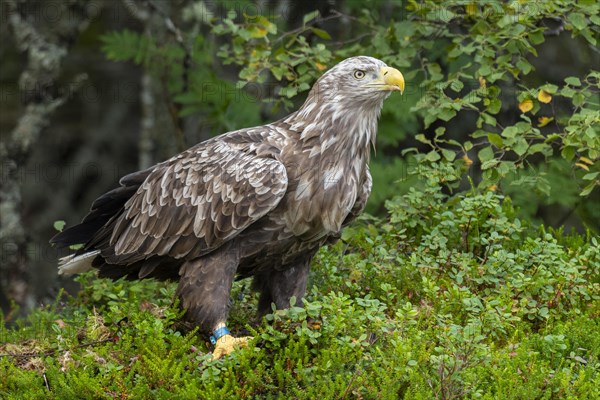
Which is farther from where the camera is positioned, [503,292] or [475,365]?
[503,292]

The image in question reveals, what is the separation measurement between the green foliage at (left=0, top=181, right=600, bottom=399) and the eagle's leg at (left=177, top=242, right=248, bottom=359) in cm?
11

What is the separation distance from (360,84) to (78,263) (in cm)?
221

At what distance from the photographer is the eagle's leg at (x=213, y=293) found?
17.5 ft

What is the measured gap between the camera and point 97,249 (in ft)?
20.0

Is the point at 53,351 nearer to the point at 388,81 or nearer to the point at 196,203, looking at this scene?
the point at 196,203

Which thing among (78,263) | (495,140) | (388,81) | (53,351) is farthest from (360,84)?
(53,351)

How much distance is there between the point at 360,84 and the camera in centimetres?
547

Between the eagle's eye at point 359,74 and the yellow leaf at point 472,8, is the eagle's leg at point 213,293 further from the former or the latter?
the yellow leaf at point 472,8

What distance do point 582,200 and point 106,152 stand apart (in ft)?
22.0

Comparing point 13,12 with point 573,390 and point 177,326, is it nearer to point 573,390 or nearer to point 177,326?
point 177,326

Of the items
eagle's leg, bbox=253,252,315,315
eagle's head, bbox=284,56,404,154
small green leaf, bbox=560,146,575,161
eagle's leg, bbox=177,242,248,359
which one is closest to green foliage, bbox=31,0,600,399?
small green leaf, bbox=560,146,575,161

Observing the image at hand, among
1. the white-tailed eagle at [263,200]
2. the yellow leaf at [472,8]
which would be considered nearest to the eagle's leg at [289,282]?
the white-tailed eagle at [263,200]

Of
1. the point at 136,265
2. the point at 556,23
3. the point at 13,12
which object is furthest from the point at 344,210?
the point at 13,12

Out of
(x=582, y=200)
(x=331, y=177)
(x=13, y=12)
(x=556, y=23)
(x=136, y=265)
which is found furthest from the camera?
(x=13, y=12)
